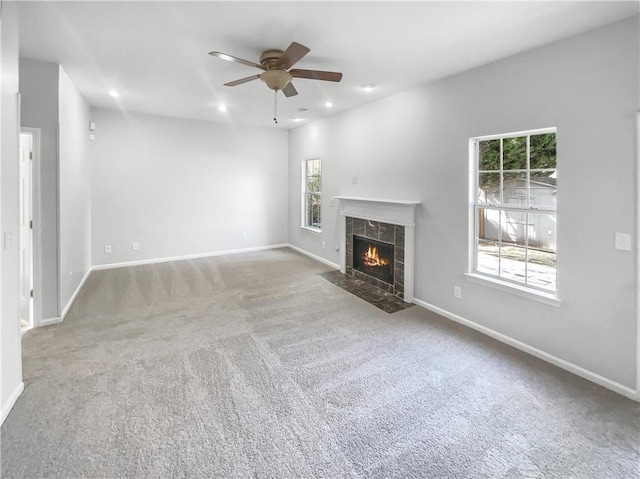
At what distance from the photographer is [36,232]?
11.5 feet

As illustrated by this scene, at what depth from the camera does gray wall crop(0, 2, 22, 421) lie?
217cm

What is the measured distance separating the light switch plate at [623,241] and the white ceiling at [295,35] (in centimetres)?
156

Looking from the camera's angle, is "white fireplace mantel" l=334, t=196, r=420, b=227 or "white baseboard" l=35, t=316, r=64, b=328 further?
"white fireplace mantel" l=334, t=196, r=420, b=227

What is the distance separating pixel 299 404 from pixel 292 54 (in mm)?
2679

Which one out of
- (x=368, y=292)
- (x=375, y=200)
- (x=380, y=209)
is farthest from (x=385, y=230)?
(x=368, y=292)

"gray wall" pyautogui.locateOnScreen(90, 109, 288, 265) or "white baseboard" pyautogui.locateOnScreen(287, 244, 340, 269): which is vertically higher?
"gray wall" pyautogui.locateOnScreen(90, 109, 288, 265)

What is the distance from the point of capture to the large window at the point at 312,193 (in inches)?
269

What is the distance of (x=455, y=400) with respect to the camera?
2365 mm

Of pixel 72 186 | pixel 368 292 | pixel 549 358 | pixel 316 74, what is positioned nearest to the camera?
pixel 549 358

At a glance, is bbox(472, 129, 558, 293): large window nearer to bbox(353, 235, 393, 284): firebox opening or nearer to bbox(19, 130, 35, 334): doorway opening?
bbox(353, 235, 393, 284): firebox opening

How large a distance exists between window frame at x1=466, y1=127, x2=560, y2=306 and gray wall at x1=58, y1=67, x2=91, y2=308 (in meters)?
4.47

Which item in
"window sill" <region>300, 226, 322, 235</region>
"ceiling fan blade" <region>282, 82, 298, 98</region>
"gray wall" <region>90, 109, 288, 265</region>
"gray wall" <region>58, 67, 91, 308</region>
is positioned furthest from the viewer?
"window sill" <region>300, 226, 322, 235</region>

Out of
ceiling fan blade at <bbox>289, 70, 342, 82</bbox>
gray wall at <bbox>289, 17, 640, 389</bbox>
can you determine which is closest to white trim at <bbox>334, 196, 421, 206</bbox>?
gray wall at <bbox>289, 17, 640, 389</bbox>

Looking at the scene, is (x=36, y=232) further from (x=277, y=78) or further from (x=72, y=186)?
(x=277, y=78)
